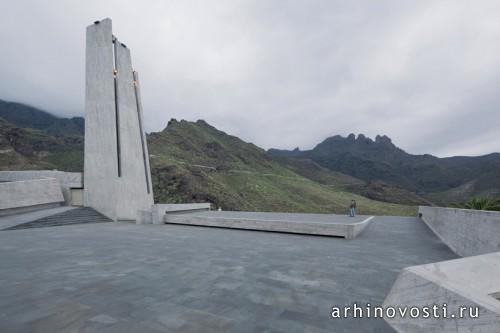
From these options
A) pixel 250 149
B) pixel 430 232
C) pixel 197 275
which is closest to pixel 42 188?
pixel 197 275

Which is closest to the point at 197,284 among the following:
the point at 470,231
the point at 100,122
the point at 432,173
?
the point at 470,231

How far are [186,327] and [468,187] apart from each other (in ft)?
526

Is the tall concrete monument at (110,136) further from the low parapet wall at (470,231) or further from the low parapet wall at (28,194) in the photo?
the low parapet wall at (470,231)

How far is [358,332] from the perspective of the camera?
3.38 m

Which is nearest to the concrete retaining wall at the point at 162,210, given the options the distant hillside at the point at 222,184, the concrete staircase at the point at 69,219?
the concrete staircase at the point at 69,219

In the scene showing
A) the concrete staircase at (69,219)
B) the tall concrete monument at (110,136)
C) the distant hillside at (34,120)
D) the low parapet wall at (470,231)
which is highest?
the distant hillside at (34,120)

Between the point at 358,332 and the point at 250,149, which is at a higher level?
the point at 250,149

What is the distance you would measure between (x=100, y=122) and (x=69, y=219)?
8935 millimetres

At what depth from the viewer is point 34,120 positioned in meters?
164

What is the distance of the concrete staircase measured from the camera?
14.9 meters

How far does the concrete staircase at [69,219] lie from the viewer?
14.9 meters

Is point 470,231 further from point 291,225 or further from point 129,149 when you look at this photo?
point 129,149

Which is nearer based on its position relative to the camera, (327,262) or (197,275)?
(197,275)

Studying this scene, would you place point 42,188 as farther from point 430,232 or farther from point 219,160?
point 219,160
